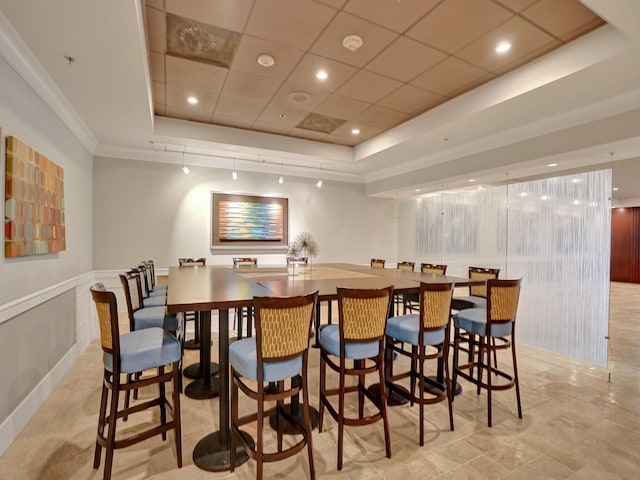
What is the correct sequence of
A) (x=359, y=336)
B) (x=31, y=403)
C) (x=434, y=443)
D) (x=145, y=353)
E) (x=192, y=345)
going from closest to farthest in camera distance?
1. (x=145, y=353)
2. (x=359, y=336)
3. (x=434, y=443)
4. (x=31, y=403)
5. (x=192, y=345)

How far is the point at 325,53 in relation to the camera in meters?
2.82

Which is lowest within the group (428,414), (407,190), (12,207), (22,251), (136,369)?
(428,414)

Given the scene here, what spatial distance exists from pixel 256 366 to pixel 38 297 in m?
2.15

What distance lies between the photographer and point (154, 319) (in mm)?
2717

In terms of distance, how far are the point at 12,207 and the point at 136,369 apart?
59.1 inches

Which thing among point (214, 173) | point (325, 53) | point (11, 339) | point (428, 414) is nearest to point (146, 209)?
point (214, 173)

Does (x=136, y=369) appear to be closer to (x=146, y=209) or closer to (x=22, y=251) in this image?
(x=22, y=251)

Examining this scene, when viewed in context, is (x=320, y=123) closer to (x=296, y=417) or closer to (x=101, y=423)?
(x=296, y=417)

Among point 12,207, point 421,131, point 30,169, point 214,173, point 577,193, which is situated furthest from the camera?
point 214,173

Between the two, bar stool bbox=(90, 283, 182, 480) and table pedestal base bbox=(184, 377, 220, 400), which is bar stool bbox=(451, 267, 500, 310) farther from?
bar stool bbox=(90, 283, 182, 480)

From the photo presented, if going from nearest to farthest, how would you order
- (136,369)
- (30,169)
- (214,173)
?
(136,369), (30,169), (214,173)

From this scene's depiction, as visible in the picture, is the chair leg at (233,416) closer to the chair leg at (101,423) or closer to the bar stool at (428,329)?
the chair leg at (101,423)

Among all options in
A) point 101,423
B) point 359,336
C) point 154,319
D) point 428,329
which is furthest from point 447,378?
point 154,319

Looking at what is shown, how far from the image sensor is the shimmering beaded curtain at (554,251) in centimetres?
359
